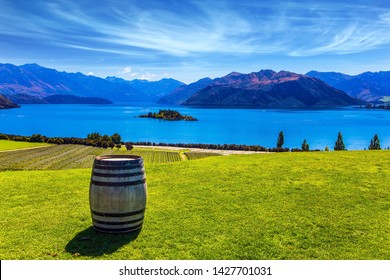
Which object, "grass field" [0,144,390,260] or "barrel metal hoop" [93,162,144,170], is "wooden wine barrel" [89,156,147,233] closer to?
"barrel metal hoop" [93,162,144,170]

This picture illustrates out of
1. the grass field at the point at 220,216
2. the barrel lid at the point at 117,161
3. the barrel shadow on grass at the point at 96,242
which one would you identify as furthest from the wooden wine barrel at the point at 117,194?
the grass field at the point at 220,216

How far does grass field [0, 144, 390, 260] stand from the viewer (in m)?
8.02

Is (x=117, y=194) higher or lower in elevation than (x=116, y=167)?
lower

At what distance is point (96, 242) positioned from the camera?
330 inches

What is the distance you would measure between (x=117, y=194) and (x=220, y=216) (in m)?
3.30

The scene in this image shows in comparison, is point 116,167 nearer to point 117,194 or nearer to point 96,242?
point 117,194

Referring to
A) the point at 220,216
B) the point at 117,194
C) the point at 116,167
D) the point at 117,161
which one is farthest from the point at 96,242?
the point at 220,216

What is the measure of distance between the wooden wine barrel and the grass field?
36 cm

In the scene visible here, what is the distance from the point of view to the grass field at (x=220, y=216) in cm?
802

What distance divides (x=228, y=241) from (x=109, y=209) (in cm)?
296

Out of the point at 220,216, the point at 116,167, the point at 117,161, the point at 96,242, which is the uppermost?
the point at 117,161

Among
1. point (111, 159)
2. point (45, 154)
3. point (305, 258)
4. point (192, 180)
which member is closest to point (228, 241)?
point (305, 258)

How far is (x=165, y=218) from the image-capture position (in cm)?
1004
